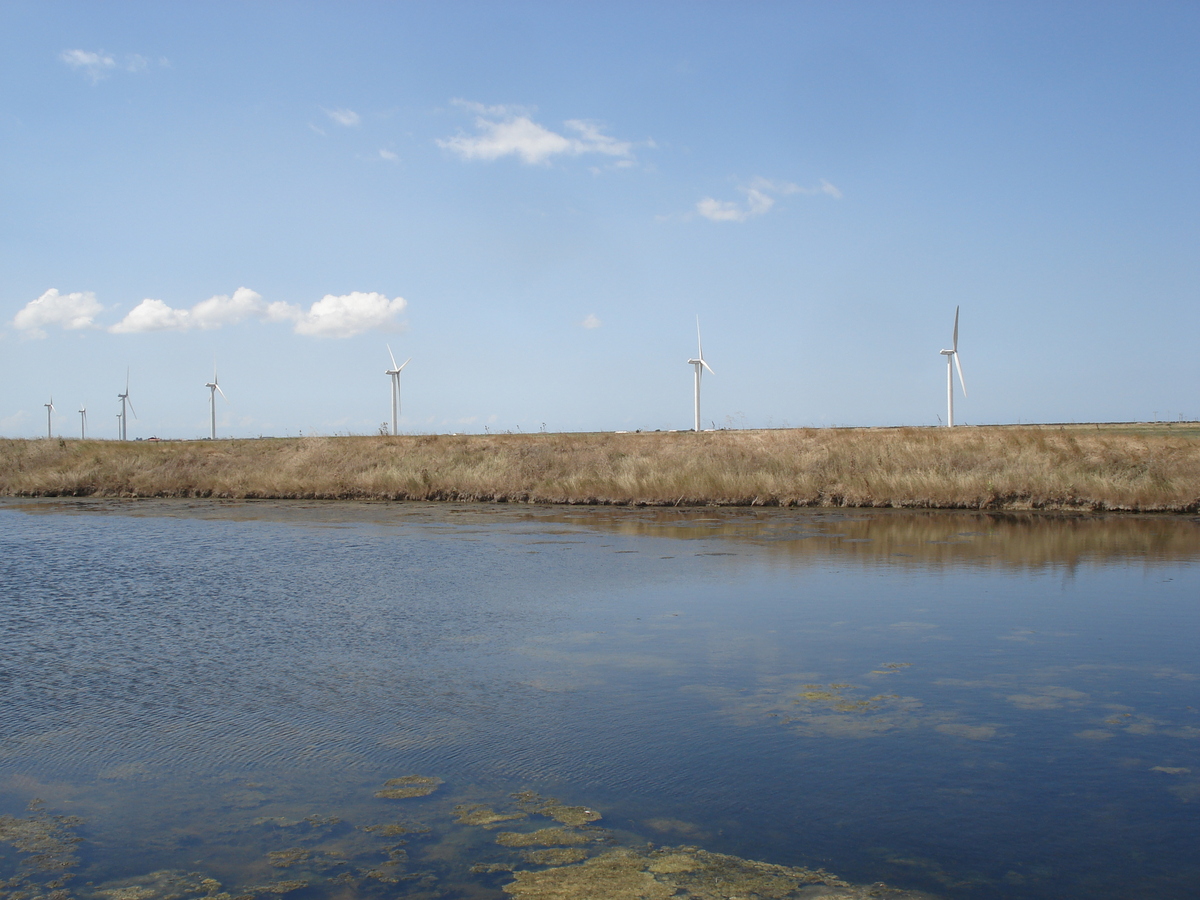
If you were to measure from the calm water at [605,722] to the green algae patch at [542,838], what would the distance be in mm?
90

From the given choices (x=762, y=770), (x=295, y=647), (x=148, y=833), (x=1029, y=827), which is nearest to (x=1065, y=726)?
(x=1029, y=827)

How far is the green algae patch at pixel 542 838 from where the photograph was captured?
4.85 m

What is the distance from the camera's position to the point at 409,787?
A: 5633 mm

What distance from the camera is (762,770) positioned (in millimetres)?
5852

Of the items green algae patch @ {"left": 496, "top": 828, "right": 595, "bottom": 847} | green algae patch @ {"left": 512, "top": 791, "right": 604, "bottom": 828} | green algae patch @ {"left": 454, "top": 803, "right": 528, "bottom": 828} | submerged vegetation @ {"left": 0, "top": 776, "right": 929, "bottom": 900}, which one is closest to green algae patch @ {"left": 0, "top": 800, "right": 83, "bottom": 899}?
submerged vegetation @ {"left": 0, "top": 776, "right": 929, "bottom": 900}

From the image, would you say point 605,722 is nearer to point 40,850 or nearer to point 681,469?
point 40,850

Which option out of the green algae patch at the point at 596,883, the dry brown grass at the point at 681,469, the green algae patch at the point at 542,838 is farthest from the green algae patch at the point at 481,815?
the dry brown grass at the point at 681,469

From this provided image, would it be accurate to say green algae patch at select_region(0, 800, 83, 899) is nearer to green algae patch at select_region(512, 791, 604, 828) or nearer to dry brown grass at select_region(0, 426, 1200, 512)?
green algae patch at select_region(512, 791, 604, 828)

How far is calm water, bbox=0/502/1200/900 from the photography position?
4773 millimetres

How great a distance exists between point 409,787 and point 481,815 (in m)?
0.63

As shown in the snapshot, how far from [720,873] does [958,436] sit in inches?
1093

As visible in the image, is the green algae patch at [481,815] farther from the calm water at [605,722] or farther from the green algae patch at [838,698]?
the green algae patch at [838,698]

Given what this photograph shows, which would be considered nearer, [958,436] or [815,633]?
[815,633]

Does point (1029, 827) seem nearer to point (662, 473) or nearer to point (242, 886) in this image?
point (242, 886)
